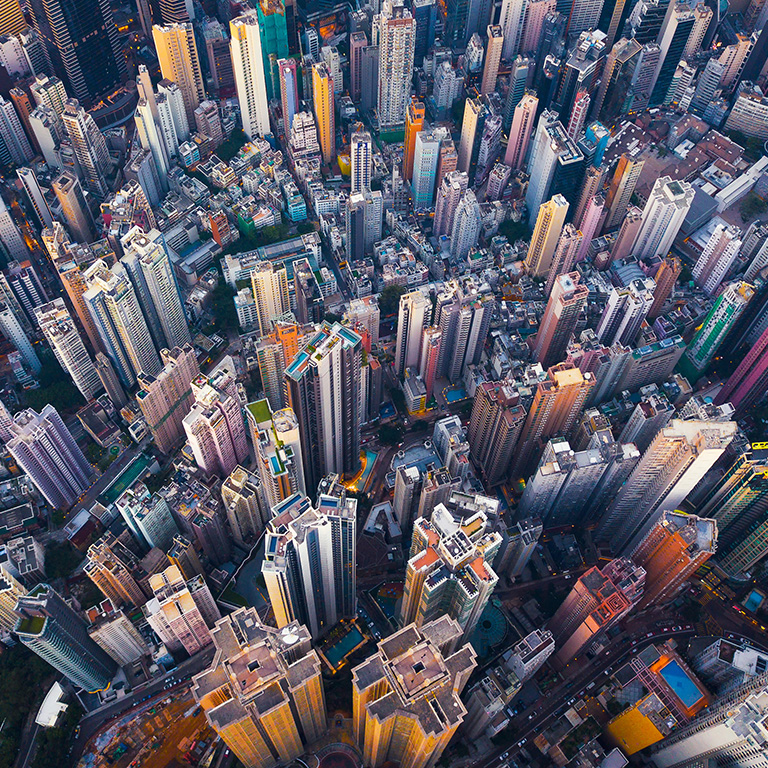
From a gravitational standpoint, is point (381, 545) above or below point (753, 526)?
below

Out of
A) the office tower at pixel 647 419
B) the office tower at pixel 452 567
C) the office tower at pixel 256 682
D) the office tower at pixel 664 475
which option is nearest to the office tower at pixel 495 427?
the office tower at pixel 664 475

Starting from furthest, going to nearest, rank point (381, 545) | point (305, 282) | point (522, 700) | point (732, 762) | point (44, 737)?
point (305, 282), point (381, 545), point (522, 700), point (44, 737), point (732, 762)

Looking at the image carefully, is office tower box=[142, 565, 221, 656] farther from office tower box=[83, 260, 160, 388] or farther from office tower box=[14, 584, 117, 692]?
office tower box=[83, 260, 160, 388]

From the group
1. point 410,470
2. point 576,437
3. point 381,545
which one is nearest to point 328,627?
point 381,545

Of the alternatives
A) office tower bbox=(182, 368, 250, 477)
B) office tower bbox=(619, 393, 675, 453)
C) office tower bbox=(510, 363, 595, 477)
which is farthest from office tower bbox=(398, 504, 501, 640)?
office tower bbox=(619, 393, 675, 453)

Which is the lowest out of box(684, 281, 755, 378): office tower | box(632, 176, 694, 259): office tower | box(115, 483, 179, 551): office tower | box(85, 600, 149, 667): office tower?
box(85, 600, 149, 667): office tower

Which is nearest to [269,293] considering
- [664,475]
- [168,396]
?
[168,396]

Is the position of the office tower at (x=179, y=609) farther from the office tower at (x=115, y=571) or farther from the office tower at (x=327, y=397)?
the office tower at (x=327, y=397)

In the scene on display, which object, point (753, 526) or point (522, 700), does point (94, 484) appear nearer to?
point (522, 700)
